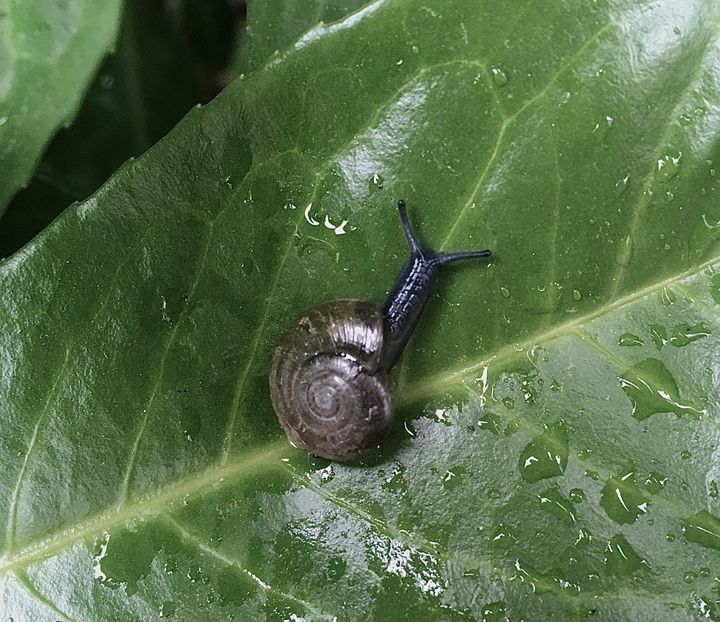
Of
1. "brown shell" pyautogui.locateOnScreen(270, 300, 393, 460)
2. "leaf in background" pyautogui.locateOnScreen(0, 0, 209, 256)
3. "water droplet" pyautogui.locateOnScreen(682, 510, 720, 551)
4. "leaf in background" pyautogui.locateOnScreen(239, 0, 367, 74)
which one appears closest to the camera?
"water droplet" pyautogui.locateOnScreen(682, 510, 720, 551)

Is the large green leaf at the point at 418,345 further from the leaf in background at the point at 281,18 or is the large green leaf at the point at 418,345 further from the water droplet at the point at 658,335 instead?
the leaf in background at the point at 281,18

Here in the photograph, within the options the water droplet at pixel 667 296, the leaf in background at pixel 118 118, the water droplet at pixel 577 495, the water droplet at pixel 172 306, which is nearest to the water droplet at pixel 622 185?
the water droplet at pixel 667 296

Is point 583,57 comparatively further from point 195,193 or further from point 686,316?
point 195,193

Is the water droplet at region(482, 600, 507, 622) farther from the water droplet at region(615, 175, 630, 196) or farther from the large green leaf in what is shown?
the water droplet at region(615, 175, 630, 196)

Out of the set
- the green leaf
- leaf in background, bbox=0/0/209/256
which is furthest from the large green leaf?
leaf in background, bbox=0/0/209/256

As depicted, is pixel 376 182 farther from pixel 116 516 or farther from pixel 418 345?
pixel 116 516

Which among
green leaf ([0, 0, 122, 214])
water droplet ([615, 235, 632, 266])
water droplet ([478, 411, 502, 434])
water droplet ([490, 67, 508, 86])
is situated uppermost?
green leaf ([0, 0, 122, 214])
